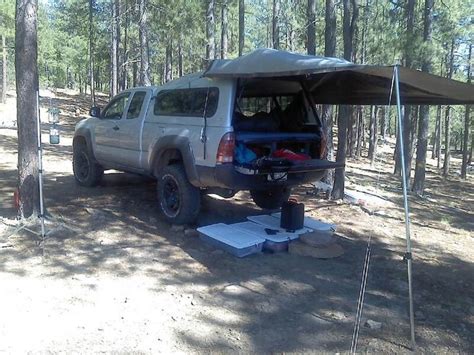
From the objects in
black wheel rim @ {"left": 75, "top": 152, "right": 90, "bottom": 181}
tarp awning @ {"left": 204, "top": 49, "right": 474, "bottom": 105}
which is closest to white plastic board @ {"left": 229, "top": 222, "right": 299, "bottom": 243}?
tarp awning @ {"left": 204, "top": 49, "right": 474, "bottom": 105}

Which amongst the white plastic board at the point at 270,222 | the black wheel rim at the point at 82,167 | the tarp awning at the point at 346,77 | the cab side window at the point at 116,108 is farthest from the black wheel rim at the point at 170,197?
the black wheel rim at the point at 82,167

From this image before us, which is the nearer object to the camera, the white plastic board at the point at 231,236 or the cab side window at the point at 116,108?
the white plastic board at the point at 231,236

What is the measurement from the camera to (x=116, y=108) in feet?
27.3

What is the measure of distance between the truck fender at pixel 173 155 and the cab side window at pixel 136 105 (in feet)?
3.36

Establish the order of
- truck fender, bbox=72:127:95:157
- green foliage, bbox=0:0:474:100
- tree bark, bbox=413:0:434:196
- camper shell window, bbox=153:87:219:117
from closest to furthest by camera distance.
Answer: camper shell window, bbox=153:87:219:117 < truck fender, bbox=72:127:95:157 < tree bark, bbox=413:0:434:196 < green foliage, bbox=0:0:474:100

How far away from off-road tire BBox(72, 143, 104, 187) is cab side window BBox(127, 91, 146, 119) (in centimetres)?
143

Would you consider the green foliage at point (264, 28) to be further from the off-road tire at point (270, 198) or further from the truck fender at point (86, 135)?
the truck fender at point (86, 135)

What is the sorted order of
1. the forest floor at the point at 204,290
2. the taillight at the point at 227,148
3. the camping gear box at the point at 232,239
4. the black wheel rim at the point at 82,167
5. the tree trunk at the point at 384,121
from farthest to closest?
1. the black wheel rim at the point at 82,167
2. the taillight at the point at 227,148
3. the camping gear box at the point at 232,239
4. the tree trunk at the point at 384,121
5. the forest floor at the point at 204,290

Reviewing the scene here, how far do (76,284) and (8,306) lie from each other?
0.68 metres

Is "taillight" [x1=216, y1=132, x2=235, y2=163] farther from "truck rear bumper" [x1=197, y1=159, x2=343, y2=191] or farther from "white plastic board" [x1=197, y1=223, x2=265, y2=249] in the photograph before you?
"white plastic board" [x1=197, y1=223, x2=265, y2=249]

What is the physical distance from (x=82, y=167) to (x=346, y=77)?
548 cm

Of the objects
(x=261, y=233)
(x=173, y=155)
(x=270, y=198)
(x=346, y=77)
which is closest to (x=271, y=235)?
(x=261, y=233)

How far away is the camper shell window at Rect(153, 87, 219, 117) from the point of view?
618 centimetres

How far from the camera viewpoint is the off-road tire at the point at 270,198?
7.66m
